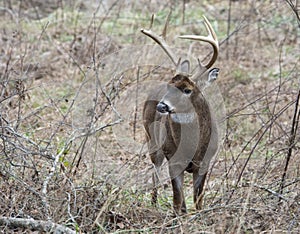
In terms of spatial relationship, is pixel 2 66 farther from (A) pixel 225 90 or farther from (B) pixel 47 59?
(A) pixel 225 90

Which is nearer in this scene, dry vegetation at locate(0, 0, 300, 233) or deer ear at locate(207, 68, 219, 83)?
dry vegetation at locate(0, 0, 300, 233)

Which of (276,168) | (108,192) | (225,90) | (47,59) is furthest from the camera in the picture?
(47,59)

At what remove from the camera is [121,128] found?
8102 mm

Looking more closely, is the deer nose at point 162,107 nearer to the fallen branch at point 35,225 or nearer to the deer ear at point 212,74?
the deer ear at point 212,74

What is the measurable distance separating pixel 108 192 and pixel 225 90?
4.16 m

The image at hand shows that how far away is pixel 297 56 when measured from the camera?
10.6m

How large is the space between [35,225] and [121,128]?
12.0ft

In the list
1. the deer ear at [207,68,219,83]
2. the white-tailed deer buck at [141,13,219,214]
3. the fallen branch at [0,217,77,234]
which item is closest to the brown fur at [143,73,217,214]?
the white-tailed deer buck at [141,13,219,214]

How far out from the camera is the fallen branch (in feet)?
14.4

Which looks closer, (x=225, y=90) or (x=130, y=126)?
(x=130, y=126)

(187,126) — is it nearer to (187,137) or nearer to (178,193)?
(187,137)

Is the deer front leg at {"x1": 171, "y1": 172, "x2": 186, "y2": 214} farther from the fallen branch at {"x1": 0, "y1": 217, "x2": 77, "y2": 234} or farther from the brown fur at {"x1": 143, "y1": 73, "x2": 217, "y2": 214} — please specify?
the fallen branch at {"x1": 0, "y1": 217, "x2": 77, "y2": 234}

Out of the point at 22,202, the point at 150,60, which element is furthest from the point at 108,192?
the point at 150,60

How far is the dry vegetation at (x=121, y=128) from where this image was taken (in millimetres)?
4828
